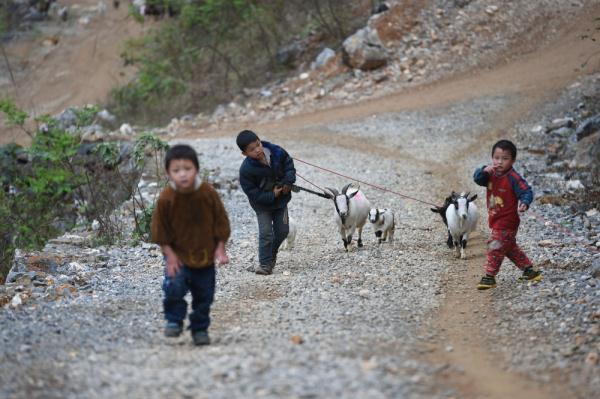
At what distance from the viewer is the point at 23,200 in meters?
17.4

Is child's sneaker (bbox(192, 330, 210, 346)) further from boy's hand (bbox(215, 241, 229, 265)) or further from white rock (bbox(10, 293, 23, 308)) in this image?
white rock (bbox(10, 293, 23, 308))

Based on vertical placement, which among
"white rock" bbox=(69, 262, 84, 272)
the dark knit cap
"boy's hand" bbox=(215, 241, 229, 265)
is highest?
the dark knit cap

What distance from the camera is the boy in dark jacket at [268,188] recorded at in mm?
9102

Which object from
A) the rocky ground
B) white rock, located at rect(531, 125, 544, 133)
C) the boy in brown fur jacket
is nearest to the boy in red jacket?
the rocky ground

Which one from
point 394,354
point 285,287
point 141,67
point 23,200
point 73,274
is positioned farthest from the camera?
point 141,67

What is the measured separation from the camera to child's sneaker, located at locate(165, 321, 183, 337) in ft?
21.2

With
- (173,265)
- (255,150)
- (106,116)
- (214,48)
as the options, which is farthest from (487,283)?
(214,48)

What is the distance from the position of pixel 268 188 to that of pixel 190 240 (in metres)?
2.97

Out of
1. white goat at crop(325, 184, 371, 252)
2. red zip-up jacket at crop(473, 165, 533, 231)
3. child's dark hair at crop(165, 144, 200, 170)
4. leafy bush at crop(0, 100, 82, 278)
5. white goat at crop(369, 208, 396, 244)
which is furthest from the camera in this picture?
leafy bush at crop(0, 100, 82, 278)

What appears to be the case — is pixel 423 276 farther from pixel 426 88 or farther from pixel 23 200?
pixel 426 88

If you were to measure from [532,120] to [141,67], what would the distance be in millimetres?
16623

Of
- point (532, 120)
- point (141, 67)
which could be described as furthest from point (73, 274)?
point (141, 67)

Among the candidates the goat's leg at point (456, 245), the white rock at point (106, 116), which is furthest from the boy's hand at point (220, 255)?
the white rock at point (106, 116)

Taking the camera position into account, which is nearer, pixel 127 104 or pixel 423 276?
pixel 423 276
